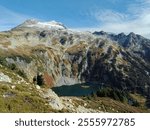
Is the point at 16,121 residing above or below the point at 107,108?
above

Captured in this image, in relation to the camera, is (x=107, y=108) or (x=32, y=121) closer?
(x=32, y=121)

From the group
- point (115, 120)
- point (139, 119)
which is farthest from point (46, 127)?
point (139, 119)

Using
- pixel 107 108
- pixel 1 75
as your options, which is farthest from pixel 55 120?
pixel 107 108

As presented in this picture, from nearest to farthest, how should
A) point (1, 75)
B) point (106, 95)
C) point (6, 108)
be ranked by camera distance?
1. point (6, 108)
2. point (1, 75)
3. point (106, 95)

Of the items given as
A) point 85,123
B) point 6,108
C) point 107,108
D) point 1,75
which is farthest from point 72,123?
point 107,108

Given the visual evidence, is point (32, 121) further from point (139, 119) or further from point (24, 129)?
point (139, 119)

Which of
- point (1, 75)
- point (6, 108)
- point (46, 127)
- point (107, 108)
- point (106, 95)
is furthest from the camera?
point (106, 95)

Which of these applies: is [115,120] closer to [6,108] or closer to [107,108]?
[6,108]

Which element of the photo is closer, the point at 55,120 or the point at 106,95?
the point at 55,120

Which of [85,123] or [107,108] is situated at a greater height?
[85,123]
